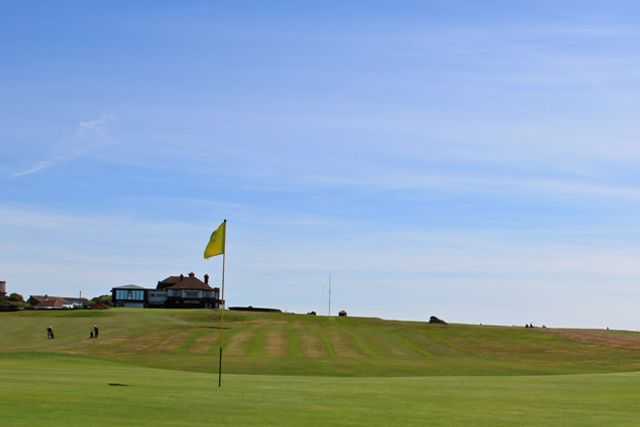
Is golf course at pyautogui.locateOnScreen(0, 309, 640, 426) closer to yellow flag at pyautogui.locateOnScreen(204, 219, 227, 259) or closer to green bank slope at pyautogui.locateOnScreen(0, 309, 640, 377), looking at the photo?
green bank slope at pyautogui.locateOnScreen(0, 309, 640, 377)

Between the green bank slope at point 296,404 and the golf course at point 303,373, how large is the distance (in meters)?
0.06

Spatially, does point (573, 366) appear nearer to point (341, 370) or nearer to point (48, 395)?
point (341, 370)

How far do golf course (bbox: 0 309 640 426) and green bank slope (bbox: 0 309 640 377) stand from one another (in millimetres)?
212

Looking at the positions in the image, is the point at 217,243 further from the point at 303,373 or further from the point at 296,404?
the point at 303,373

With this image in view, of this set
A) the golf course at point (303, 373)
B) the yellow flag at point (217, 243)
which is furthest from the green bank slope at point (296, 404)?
the yellow flag at point (217, 243)

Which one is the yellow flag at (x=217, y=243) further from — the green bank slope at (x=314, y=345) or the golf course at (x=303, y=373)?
the green bank slope at (x=314, y=345)

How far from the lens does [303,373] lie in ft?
194

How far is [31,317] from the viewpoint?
137m

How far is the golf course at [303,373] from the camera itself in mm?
23516

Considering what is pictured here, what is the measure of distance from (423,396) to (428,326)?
353ft

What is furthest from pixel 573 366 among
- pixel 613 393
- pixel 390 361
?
pixel 613 393

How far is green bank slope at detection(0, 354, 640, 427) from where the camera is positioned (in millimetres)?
21969

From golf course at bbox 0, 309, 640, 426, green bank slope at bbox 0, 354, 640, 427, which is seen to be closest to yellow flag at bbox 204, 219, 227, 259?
golf course at bbox 0, 309, 640, 426

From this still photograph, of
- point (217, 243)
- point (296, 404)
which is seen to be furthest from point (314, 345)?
point (296, 404)
